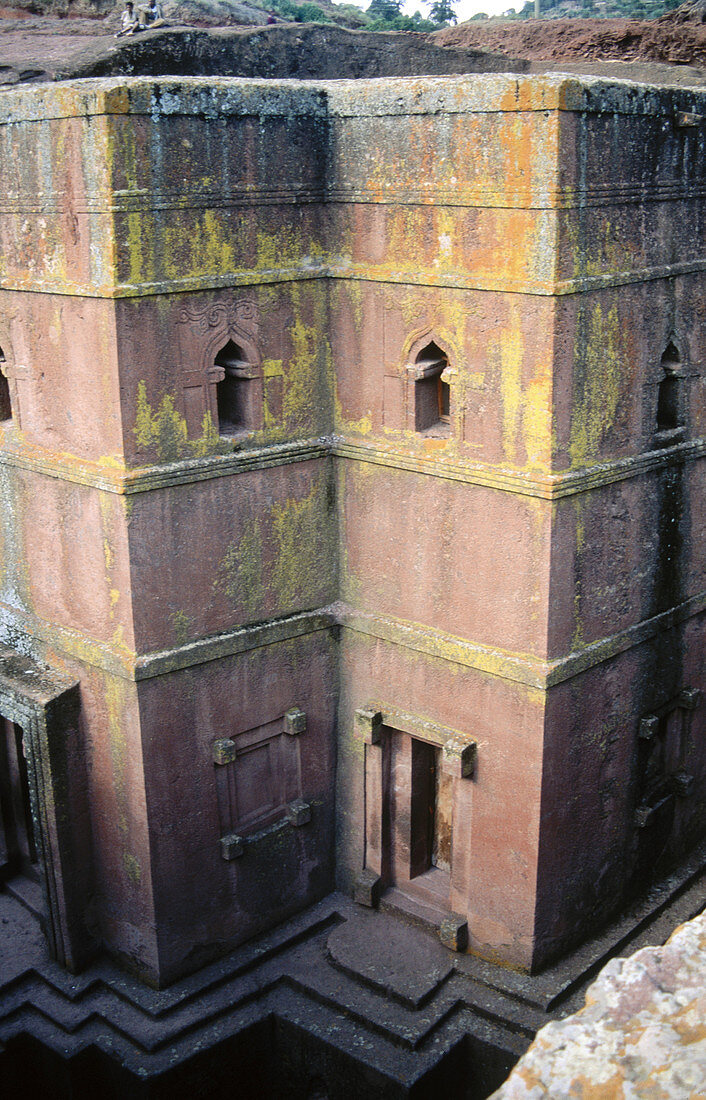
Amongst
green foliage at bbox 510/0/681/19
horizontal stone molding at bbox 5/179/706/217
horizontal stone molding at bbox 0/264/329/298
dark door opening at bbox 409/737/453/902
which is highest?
green foliage at bbox 510/0/681/19

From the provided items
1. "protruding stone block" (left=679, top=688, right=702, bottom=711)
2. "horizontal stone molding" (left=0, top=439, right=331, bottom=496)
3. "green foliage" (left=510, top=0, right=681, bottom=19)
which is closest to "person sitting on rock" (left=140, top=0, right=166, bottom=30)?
"horizontal stone molding" (left=0, top=439, right=331, bottom=496)

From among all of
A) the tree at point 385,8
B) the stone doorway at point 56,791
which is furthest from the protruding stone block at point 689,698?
the tree at point 385,8

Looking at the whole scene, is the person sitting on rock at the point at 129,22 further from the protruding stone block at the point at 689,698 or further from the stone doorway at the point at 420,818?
the protruding stone block at the point at 689,698

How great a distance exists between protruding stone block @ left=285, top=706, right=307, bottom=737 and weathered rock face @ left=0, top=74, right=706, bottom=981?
0.46 feet

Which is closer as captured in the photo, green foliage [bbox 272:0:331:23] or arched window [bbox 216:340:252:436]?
arched window [bbox 216:340:252:436]

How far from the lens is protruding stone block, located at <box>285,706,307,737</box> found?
990 cm

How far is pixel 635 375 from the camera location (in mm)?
8695

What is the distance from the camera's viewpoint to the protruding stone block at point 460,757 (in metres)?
9.09

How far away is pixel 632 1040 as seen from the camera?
2.86 m

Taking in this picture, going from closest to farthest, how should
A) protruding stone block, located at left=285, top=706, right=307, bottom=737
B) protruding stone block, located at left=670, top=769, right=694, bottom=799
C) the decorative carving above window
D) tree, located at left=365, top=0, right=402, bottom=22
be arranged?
1. the decorative carving above window
2. protruding stone block, located at left=285, top=706, right=307, bottom=737
3. protruding stone block, located at left=670, top=769, right=694, bottom=799
4. tree, located at left=365, top=0, right=402, bottom=22

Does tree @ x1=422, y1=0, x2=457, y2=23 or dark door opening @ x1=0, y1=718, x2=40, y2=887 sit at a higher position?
tree @ x1=422, y1=0, x2=457, y2=23

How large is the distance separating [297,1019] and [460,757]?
2.64 m

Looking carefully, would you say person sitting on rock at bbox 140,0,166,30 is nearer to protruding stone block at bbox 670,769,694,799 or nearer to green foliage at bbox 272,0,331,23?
green foliage at bbox 272,0,331,23

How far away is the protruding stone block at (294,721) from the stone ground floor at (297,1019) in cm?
188
